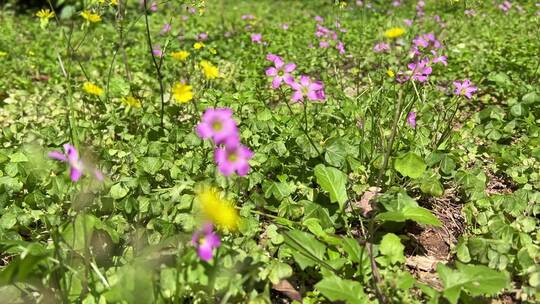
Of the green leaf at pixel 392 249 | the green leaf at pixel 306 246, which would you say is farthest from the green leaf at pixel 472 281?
the green leaf at pixel 306 246

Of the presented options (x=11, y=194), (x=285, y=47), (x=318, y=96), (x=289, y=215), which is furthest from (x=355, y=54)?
(x=11, y=194)

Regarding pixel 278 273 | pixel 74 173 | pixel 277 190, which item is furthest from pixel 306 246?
pixel 74 173

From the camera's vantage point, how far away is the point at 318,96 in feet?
6.88

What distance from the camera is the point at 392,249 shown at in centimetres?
166

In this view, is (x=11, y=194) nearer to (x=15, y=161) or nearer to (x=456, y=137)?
(x=15, y=161)

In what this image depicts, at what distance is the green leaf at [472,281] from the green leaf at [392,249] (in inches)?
7.0

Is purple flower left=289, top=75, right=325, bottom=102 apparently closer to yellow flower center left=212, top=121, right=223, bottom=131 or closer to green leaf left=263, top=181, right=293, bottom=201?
green leaf left=263, top=181, right=293, bottom=201

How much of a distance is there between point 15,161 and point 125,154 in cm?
48

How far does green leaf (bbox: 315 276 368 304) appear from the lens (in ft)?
4.63

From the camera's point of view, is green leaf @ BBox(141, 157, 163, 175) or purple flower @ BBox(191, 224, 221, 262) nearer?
purple flower @ BBox(191, 224, 221, 262)

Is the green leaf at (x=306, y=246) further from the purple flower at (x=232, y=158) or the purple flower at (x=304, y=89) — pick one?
the purple flower at (x=304, y=89)

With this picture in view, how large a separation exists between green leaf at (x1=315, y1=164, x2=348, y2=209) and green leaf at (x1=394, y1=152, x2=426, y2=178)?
9.7 inches

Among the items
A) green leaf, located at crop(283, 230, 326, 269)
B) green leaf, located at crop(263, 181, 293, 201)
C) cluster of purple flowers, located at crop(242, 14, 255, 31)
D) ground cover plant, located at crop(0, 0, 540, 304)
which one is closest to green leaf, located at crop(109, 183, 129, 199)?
ground cover plant, located at crop(0, 0, 540, 304)

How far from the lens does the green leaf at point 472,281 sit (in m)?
1.41
